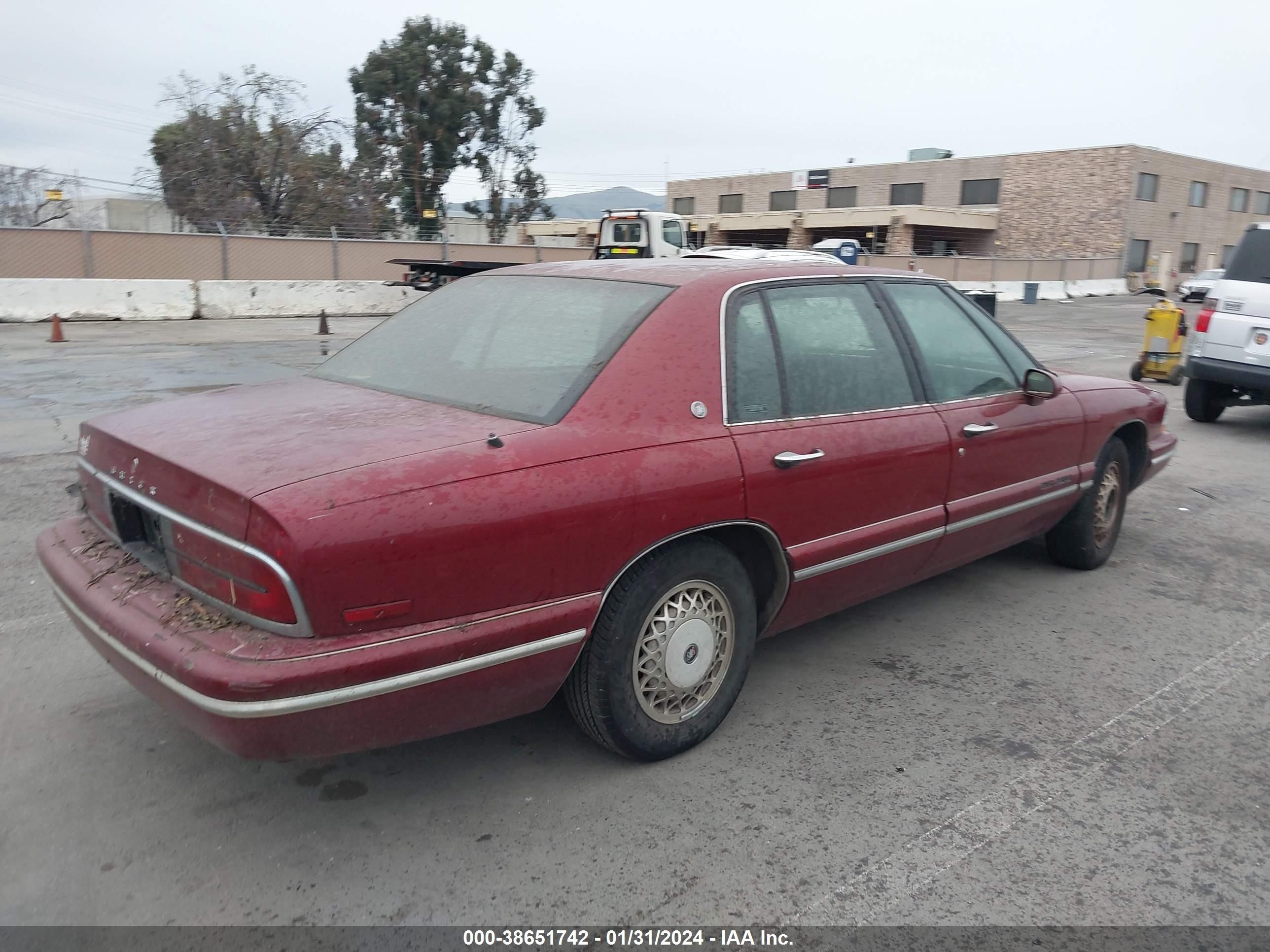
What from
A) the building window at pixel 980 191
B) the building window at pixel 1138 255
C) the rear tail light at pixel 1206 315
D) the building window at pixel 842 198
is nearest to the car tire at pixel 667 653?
the rear tail light at pixel 1206 315

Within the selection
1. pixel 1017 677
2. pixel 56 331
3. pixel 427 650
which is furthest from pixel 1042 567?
pixel 56 331

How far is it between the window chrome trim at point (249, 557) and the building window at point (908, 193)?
55.6 meters

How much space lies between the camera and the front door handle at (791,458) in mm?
3318

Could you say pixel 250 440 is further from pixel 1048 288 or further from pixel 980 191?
pixel 980 191

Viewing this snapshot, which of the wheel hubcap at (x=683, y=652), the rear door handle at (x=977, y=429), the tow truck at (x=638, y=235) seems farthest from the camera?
the tow truck at (x=638, y=235)

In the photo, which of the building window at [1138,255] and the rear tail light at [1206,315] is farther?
the building window at [1138,255]

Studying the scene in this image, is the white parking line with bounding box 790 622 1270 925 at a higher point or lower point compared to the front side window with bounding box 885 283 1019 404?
lower

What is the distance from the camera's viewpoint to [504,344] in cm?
353

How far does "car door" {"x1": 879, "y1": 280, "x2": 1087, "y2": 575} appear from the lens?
410cm

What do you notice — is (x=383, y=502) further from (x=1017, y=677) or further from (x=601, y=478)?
(x=1017, y=677)

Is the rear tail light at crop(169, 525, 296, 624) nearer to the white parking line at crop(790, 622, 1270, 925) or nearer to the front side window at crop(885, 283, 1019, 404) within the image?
the white parking line at crop(790, 622, 1270, 925)

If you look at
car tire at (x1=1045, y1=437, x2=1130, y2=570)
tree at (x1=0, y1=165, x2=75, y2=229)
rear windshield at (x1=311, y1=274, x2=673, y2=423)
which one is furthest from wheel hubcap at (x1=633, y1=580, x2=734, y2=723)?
tree at (x1=0, y1=165, x2=75, y2=229)

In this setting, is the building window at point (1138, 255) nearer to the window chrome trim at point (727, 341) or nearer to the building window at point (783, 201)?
the building window at point (783, 201)

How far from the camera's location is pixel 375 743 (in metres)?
2.57
